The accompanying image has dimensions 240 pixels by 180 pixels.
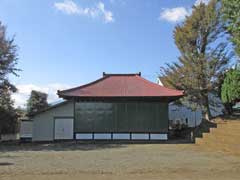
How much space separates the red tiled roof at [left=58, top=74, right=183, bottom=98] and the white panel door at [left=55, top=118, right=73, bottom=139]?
232 centimetres

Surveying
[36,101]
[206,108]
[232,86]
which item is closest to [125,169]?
[232,86]

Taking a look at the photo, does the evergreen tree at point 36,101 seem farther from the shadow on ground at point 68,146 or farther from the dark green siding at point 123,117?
the shadow on ground at point 68,146

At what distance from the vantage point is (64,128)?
30625mm

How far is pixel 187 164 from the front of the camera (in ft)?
47.9

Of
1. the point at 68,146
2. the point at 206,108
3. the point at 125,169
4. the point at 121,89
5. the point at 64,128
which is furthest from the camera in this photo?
the point at 206,108

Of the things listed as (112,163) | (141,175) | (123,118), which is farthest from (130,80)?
(141,175)

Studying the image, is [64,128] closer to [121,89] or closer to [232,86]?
[121,89]

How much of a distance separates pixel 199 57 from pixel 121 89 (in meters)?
8.57

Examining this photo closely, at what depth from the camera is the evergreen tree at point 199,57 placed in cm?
3491

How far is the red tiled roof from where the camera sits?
2966 cm

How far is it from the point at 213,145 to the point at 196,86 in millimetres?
14121

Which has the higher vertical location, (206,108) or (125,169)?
(206,108)

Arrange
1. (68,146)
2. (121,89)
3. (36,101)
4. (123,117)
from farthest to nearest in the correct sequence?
1. (36,101)
2. (121,89)
3. (123,117)
4. (68,146)

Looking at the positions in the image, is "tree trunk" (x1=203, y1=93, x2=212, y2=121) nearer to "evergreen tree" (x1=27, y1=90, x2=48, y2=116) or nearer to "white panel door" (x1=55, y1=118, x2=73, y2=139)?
"white panel door" (x1=55, y1=118, x2=73, y2=139)
